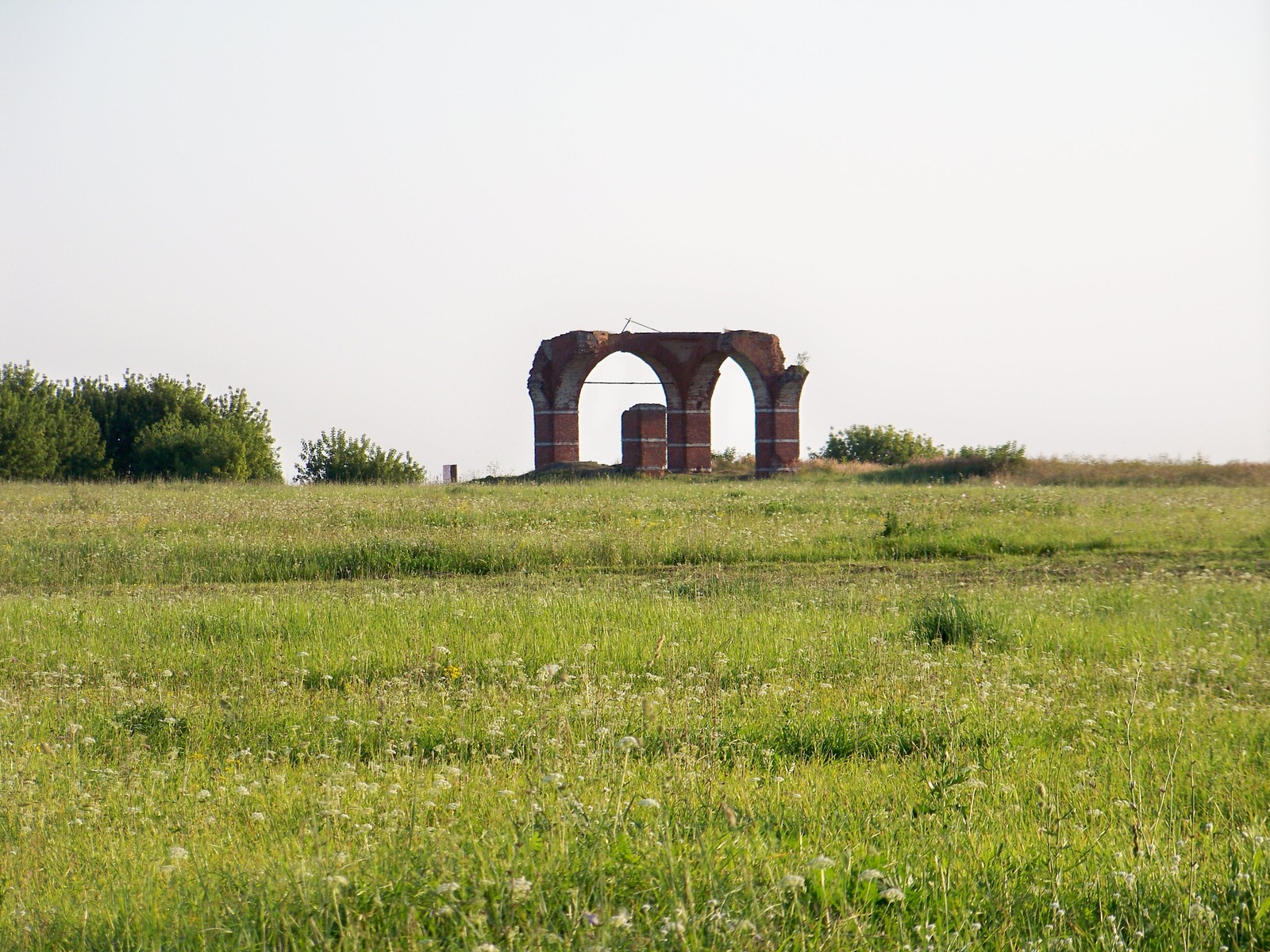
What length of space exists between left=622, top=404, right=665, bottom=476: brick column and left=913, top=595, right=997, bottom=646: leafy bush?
27.6 metres

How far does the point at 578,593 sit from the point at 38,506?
13.5 m

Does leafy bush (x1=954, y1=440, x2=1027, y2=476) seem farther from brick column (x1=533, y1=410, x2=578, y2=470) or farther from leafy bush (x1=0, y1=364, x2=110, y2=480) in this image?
leafy bush (x1=0, y1=364, x2=110, y2=480)

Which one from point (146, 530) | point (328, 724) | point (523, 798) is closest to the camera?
point (523, 798)

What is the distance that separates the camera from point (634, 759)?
4594 mm

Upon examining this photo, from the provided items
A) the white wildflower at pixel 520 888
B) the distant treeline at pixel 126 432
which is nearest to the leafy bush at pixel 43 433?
the distant treeline at pixel 126 432

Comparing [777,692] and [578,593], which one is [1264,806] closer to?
[777,692]

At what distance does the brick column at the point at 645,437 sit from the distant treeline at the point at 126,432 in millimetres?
16757

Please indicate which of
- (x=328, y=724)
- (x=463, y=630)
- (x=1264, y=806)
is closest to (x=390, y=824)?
(x=328, y=724)

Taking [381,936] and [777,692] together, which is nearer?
[381,936]

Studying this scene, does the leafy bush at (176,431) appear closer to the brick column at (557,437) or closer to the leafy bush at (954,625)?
the brick column at (557,437)

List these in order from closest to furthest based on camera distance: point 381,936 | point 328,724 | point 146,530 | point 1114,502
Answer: point 381,936, point 328,724, point 146,530, point 1114,502

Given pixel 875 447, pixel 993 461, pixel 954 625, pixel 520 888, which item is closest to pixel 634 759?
pixel 520 888

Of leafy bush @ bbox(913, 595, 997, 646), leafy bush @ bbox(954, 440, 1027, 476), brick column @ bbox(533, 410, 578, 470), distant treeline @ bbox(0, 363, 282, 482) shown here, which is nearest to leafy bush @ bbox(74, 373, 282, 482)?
distant treeline @ bbox(0, 363, 282, 482)

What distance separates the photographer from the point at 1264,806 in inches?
169
